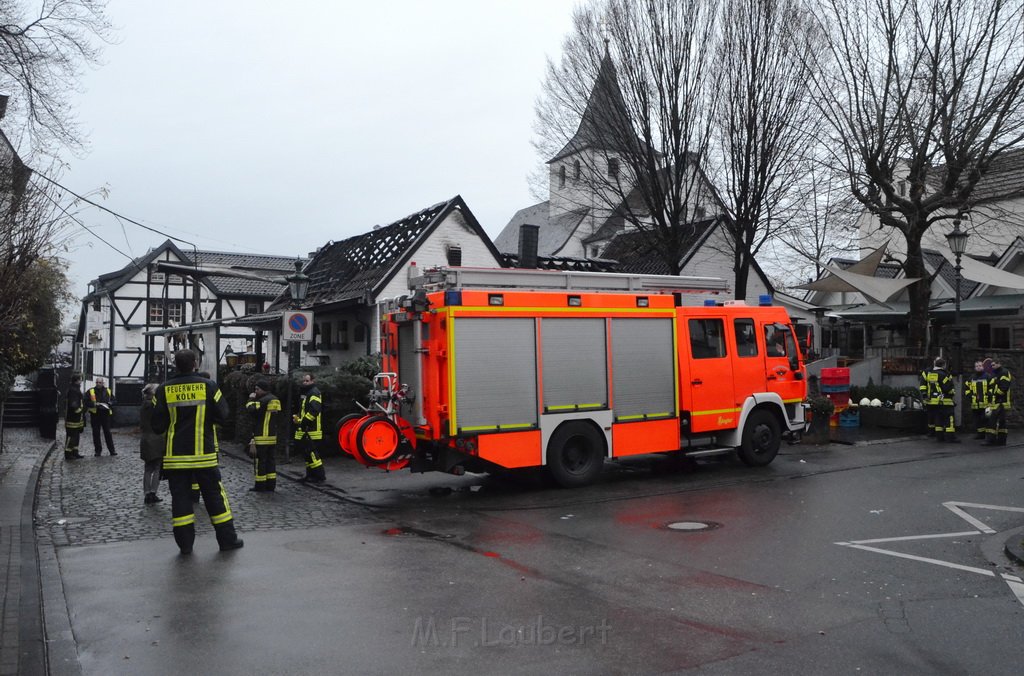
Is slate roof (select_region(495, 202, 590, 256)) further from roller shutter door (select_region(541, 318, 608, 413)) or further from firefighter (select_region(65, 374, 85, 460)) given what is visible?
roller shutter door (select_region(541, 318, 608, 413))

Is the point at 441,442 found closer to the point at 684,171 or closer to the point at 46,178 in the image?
the point at 46,178

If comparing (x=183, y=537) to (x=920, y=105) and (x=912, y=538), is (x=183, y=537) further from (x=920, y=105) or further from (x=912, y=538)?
(x=920, y=105)

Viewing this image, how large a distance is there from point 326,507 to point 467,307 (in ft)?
10.0

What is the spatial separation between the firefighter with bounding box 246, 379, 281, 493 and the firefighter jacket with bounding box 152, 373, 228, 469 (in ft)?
12.3

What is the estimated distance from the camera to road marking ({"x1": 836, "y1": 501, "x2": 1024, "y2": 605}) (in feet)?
22.2

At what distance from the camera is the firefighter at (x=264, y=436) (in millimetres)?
11578

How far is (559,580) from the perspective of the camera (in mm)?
6832

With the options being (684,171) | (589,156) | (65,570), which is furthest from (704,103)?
(65,570)

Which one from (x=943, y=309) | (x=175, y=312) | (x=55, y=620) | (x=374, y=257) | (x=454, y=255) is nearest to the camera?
(x=55, y=620)

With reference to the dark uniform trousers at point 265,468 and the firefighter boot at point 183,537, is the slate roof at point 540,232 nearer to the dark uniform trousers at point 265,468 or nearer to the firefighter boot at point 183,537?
the dark uniform trousers at point 265,468

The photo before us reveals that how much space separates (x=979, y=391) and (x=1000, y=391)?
614 millimetres

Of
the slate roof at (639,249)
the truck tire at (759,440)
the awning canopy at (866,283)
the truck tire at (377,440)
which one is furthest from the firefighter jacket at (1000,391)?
the truck tire at (377,440)

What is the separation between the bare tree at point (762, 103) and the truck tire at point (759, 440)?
30.2 feet

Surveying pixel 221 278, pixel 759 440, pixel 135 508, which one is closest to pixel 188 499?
pixel 135 508
